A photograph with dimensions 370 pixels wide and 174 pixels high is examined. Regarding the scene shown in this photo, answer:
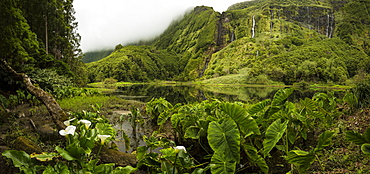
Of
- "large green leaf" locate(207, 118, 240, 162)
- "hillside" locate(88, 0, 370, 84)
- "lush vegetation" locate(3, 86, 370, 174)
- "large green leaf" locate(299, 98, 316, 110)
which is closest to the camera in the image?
"lush vegetation" locate(3, 86, 370, 174)

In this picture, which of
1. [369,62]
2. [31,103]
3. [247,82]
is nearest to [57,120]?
[31,103]

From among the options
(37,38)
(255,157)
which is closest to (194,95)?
(37,38)

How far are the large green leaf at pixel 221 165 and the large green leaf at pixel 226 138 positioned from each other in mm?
67

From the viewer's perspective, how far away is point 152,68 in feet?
430

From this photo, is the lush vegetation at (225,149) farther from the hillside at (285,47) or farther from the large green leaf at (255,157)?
the hillside at (285,47)

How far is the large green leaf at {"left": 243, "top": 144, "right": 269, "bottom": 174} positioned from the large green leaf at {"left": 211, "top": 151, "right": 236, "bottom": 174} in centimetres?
61

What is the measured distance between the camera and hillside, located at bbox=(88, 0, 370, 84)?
2741 inches

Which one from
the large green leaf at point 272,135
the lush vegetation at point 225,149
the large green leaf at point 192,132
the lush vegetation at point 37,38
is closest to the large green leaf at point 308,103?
the lush vegetation at point 225,149

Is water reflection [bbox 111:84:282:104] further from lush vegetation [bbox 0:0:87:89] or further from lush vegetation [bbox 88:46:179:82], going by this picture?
lush vegetation [bbox 88:46:179:82]

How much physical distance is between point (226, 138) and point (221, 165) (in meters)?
0.34

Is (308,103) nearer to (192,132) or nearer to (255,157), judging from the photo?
(255,157)

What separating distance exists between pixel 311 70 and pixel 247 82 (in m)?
22.0

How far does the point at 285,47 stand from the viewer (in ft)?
328

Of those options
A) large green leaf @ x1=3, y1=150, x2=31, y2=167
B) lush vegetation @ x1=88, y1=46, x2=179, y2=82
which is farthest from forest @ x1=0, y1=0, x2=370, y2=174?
lush vegetation @ x1=88, y1=46, x2=179, y2=82
